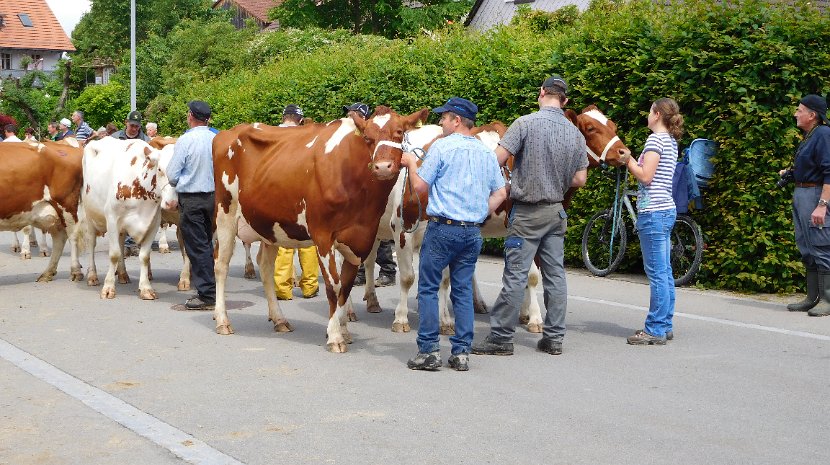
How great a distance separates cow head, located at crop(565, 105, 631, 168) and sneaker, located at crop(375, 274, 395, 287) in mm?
4314

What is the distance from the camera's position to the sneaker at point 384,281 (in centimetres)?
1302

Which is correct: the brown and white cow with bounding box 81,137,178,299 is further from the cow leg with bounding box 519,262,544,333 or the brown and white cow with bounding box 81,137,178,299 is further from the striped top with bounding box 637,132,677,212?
the striped top with bounding box 637,132,677,212

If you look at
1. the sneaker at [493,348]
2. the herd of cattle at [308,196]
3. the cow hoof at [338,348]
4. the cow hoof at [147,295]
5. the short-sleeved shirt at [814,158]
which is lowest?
the cow hoof at [147,295]

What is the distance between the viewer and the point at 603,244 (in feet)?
45.1

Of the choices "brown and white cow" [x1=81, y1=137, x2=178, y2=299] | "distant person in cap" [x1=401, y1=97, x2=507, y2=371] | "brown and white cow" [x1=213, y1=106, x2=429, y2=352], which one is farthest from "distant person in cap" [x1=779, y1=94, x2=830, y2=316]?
"brown and white cow" [x1=81, y1=137, x2=178, y2=299]

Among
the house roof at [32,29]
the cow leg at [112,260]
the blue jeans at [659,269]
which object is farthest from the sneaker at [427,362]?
the house roof at [32,29]

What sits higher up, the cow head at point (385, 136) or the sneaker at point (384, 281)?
the cow head at point (385, 136)

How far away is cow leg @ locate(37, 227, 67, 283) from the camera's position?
13.5 meters

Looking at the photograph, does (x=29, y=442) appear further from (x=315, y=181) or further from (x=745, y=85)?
(x=745, y=85)

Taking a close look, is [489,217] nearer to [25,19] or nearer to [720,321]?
[720,321]

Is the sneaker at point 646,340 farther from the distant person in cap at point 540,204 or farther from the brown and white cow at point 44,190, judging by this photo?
the brown and white cow at point 44,190

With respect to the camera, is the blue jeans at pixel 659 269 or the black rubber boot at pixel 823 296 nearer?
the blue jeans at pixel 659 269

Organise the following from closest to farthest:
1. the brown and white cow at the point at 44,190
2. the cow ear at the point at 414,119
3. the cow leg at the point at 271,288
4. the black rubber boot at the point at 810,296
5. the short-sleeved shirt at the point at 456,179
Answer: the short-sleeved shirt at the point at 456,179, the cow ear at the point at 414,119, the cow leg at the point at 271,288, the black rubber boot at the point at 810,296, the brown and white cow at the point at 44,190

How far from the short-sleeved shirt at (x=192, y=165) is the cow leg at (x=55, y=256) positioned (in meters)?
3.33
